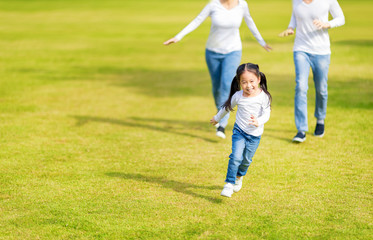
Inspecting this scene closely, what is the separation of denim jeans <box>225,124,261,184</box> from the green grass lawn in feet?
1.04

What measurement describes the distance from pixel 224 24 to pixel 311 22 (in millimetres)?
1371

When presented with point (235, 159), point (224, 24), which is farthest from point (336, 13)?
point (235, 159)

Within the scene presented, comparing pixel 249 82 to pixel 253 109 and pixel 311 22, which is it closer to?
pixel 253 109

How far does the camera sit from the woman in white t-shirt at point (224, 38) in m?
8.75

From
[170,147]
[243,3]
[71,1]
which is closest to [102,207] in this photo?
[170,147]

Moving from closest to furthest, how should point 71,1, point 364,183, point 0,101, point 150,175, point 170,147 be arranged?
1. point 364,183
2. point 150,175
3. point 170,147
4. point 0,101
5. point 71,1

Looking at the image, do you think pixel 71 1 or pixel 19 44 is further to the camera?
pixel 71 1

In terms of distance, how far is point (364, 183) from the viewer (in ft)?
21.9

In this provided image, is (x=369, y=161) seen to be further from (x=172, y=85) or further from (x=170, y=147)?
(x=172, y=85)

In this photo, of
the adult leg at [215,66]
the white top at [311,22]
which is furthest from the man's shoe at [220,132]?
the white top at [311,22]

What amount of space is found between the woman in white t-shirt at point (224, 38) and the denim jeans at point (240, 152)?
279 cm

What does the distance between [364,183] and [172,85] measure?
807 centimetres

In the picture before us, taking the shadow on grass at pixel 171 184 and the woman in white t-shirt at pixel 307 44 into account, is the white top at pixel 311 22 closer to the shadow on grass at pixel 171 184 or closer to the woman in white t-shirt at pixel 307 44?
the woman in white t-shirt at pixel 307 44

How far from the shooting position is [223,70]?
902cm
